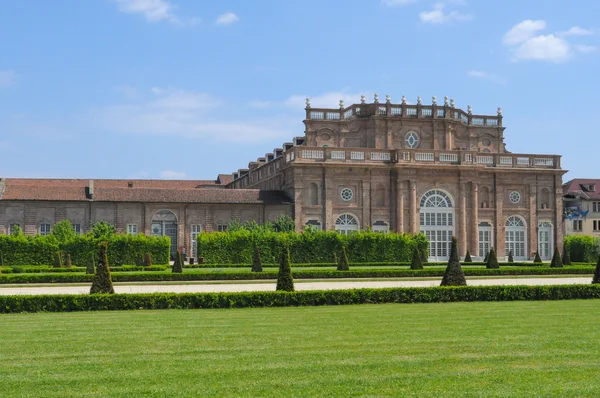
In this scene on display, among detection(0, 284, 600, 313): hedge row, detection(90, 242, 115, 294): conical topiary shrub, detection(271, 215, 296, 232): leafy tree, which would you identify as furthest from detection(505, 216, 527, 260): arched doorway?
detection(90, 242, 115, 294): conical topiary shrub

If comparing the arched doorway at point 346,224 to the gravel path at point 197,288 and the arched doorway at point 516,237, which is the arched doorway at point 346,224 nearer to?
the arched doorway at point 516,237

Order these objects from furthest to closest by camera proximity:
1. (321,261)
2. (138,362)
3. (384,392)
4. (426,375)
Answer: (321,261) → (138,362) → (426,375) → (384,392)

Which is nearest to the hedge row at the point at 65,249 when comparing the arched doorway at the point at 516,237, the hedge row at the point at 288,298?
the hedge row at the point at 288,298

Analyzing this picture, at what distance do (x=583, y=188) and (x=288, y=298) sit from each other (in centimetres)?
6591

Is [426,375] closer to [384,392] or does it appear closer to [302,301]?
[384,392]

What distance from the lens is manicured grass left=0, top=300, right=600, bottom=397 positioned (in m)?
9.27

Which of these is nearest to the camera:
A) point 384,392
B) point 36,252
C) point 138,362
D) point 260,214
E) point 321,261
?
point 384,392

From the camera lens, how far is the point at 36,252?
151 ft

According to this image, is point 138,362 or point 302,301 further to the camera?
point 302,301

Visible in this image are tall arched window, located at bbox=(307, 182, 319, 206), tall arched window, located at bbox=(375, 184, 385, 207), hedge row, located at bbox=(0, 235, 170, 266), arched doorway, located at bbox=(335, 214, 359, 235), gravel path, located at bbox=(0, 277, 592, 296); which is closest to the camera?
gravel path, located at bbox=(0, 277, 592, 296)

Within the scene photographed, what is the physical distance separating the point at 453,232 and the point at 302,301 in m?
38.9

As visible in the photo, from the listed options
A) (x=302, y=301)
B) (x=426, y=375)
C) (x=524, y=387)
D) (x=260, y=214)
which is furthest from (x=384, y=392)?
(x=260, y=214)

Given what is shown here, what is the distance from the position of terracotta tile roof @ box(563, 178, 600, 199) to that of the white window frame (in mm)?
52148

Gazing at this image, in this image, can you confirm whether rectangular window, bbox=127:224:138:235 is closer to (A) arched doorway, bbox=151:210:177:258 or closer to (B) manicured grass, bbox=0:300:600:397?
(A) arched doorway, bbox=151:210:177:258
